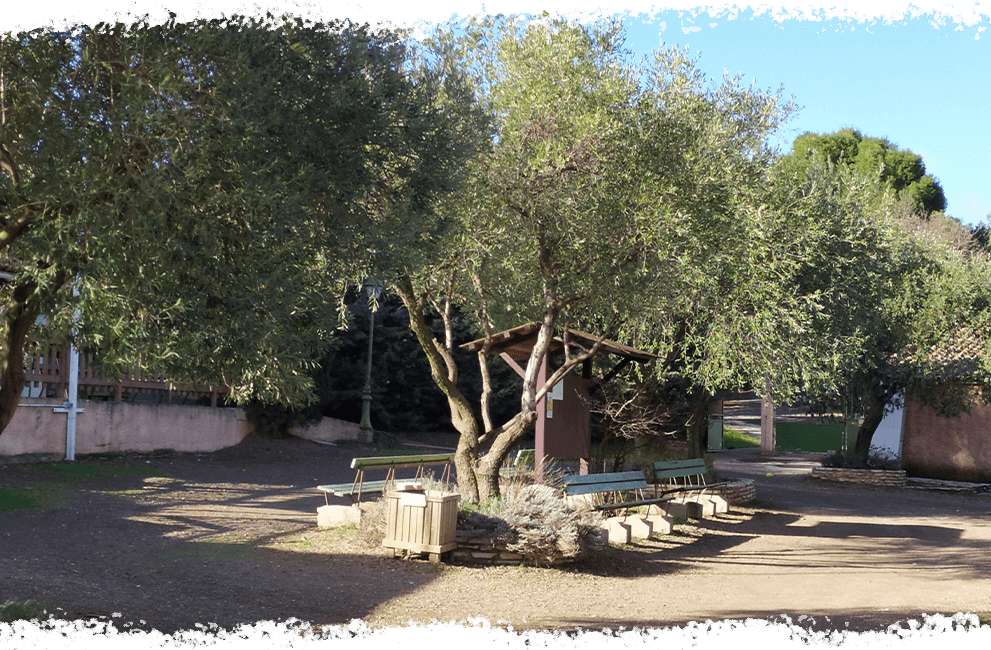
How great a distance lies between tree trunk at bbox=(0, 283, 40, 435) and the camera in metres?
6.27

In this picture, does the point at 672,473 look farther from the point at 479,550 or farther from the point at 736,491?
the point at 479,550

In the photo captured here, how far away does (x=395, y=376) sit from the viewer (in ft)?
97.7

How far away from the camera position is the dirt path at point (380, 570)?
7273 millimetres

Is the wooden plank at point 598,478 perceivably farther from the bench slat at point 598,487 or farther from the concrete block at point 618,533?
the concrete block at point 618,533

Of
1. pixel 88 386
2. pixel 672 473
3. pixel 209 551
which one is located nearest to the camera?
pixel 209 551

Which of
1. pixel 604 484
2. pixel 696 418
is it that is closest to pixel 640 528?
pixel 604 484

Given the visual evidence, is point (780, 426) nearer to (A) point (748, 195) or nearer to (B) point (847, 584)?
Answer: (A) point (748, 195)

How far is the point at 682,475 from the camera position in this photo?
15289 mm

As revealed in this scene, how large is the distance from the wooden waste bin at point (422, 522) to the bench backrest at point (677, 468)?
5.71 m

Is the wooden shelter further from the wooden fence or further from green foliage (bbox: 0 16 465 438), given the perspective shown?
green foliage (bbox: 0 16 465 438)

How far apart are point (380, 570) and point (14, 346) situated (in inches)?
173

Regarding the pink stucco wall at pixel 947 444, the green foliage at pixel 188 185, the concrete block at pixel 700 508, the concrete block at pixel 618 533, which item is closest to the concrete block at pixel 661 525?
the concrete block at pixel 618 533

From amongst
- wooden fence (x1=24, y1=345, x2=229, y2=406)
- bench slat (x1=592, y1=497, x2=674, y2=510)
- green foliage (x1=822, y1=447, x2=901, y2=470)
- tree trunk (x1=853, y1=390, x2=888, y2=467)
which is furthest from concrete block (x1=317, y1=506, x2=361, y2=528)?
green foliage (x1=822, y1=447, x2=901, y2=470)

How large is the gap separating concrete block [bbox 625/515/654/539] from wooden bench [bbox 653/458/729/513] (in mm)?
2192
